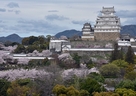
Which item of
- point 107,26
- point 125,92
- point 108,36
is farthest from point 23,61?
point 125,92

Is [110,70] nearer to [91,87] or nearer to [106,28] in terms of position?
[91,87]

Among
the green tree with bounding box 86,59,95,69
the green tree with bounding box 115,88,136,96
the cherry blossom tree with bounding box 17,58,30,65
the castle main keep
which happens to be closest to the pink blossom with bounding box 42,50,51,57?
the cherry blossom tree with bounding box 17,58,30,65

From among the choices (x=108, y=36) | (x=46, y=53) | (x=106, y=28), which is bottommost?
(x=46, y=53)

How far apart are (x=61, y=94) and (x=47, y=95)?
2.15 metres

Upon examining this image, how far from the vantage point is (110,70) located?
121ft

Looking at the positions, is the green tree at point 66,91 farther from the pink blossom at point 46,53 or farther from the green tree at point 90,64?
the pink blossom at point 46,53

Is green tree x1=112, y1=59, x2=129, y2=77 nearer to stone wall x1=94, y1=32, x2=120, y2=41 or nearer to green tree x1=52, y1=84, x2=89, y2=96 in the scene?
green tree x1=52, y1=84, x2=89, y2=96

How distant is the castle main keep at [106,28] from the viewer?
53.9m

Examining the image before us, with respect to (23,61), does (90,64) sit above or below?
below

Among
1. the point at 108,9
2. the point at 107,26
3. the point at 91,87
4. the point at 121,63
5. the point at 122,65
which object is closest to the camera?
the point at 91,87

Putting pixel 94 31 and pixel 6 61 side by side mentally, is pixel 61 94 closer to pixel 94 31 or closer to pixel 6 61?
pixel 6 61

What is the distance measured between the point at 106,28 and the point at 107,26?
324mm

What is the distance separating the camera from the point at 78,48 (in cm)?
4912

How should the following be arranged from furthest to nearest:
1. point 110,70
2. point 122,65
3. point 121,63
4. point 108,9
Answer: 1. point 108,9
2. point 121,63
3. point 122,65
4. point 110,70
